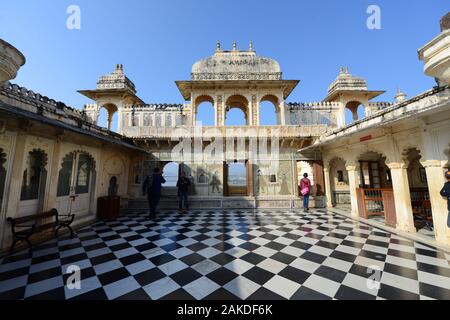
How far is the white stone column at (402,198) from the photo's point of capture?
5.29 metres

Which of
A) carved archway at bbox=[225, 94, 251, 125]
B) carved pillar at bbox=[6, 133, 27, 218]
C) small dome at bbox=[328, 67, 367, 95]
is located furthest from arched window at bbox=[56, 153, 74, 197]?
small dome at bbox=[328, 67, 367, 95]

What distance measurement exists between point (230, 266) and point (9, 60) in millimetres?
5269

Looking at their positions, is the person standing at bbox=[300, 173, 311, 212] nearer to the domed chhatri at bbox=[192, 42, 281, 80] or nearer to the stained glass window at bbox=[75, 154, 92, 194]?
the domed chhatri at bbox=[192, 42, 281, 80]

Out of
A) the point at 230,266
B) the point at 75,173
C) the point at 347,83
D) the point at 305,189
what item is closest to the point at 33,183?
the point at 75,173

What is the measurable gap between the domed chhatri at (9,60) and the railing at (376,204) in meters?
10.3

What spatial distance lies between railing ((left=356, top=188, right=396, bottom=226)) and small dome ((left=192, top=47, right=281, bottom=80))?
26.9 feet

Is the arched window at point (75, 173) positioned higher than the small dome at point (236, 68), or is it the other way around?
the small dome at point (236, 68)

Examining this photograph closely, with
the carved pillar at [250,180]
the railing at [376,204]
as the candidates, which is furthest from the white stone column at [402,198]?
the carved pillar at [250,180]

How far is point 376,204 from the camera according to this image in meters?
7.83

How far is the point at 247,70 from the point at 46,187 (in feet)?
37.9

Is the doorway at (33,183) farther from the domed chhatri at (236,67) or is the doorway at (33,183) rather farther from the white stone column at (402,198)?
the white stone column at (402,198)

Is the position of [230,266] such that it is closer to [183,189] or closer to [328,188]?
[183,189]

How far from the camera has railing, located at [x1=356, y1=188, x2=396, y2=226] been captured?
5882mm
